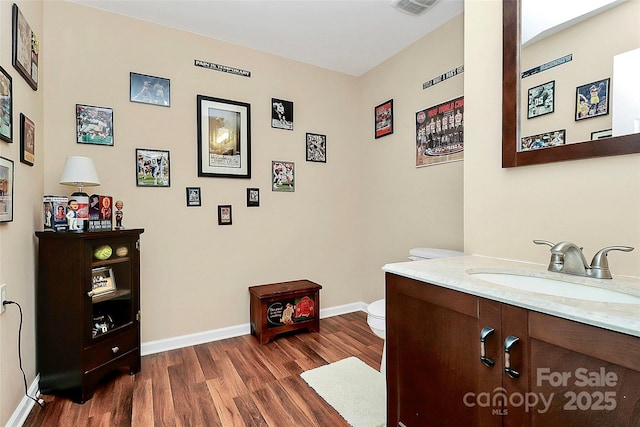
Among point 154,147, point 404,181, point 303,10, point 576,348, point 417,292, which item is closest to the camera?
point 576,348

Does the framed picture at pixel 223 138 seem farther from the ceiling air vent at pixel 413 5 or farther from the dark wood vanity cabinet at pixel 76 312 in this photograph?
the ceiling air vent at pixel 413 5

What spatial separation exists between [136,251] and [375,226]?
2.19 meters

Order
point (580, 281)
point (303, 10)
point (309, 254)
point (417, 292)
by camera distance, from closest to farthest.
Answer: point (580, 281), point (417, 292), point (303, 10), point (309, 254)

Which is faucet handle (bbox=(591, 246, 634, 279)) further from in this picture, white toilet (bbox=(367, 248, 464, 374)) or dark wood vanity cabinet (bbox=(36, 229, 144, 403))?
dark wood vanity cabinet (bbox=(36, 229, 144, 403))

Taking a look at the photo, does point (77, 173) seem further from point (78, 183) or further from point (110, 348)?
point (110, 348)

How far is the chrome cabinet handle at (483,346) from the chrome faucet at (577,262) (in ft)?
1.44

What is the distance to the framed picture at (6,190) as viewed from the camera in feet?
4.83

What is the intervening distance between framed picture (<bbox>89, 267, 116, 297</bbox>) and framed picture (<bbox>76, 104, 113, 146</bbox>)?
38.4 inches

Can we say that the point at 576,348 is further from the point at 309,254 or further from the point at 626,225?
the point at 309,254

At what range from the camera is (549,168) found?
129cm

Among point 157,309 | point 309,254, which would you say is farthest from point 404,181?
point 157,309

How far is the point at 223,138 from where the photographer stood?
9.09 ft

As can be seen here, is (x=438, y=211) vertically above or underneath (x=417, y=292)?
above

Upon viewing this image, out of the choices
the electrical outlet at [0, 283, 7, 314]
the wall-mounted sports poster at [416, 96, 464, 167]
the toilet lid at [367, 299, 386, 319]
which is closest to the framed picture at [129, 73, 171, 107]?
the electrical outlet at [0, 283, 7, 314]
